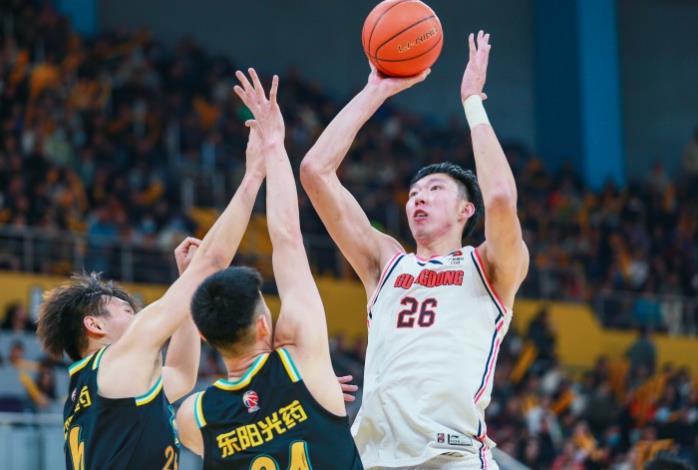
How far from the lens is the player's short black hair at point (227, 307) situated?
15.5 ft

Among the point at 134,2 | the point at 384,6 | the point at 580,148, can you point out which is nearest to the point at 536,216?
the point at 580,148

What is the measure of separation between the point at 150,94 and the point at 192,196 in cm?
257

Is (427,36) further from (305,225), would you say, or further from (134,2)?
(134,2)

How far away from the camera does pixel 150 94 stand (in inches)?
835

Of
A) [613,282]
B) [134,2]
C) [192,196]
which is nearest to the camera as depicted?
[192,196]

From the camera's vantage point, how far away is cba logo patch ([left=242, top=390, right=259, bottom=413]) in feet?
15.6

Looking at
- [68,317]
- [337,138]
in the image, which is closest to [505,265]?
[337,138]

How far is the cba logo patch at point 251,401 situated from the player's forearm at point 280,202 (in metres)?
0.61

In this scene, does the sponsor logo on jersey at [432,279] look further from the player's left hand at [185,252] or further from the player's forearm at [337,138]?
the player's left hand at [185,252]

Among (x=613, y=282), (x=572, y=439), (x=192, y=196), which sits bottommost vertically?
(x=572, y=439)

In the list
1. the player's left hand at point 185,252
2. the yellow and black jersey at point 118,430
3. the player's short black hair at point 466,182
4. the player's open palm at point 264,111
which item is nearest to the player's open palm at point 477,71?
the player's short black hair at point 466,182

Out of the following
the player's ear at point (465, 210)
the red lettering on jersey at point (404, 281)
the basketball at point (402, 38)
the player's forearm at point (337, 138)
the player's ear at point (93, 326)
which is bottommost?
the player's ear at point (93, 326)

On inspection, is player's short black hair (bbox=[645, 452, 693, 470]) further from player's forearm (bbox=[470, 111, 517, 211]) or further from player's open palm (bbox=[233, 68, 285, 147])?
player's open palm (bbox=[233, 68, 285, 147])

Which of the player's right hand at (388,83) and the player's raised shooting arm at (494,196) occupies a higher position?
the player's right hand at (388,83)
